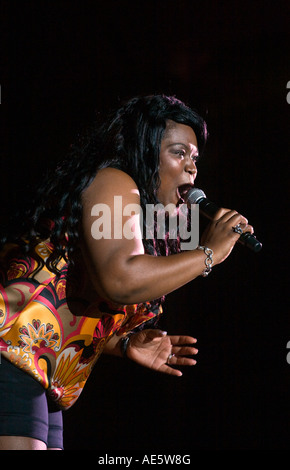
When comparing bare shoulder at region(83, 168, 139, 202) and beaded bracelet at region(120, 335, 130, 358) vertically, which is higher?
bare shoulder at region(83, 168, 139, 202)

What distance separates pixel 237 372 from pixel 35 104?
1.49m

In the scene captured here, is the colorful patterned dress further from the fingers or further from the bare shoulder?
the fingers

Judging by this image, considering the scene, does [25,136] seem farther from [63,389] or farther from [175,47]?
[63,389]

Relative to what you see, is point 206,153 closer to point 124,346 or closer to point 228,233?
point 124,346

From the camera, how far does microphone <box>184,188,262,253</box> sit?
118 cm

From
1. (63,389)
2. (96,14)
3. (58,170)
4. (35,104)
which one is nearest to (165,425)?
(63,389)

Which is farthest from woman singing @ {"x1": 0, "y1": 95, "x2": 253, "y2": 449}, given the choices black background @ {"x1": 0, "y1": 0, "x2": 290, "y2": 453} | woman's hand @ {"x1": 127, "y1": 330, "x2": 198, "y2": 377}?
black background @ {"x1": 0, "y1": 0, "x2": 290, "y2": 453}

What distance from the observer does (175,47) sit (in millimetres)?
2248

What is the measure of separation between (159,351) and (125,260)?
64 cm

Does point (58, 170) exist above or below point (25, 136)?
below

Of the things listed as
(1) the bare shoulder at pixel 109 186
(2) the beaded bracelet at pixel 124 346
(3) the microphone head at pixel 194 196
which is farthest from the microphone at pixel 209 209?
(2) the beaded bracelet at pixel 124 346

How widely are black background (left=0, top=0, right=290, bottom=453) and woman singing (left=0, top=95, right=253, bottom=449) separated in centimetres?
83

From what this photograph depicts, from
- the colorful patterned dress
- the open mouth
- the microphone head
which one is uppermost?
the open mouth

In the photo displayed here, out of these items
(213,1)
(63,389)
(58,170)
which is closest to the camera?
(63,389)
